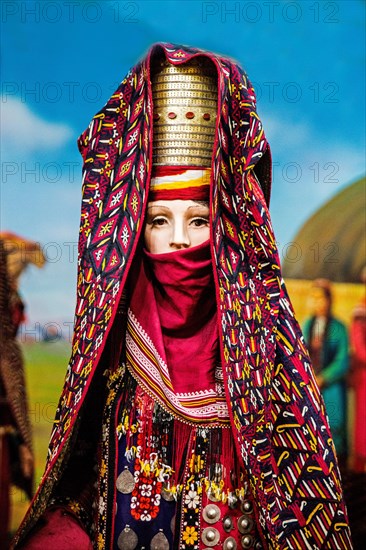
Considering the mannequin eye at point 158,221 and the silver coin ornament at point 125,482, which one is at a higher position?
the mannequin eye at point 158,221

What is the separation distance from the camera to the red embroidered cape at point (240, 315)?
93.4 inches

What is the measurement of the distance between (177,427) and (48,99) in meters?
1.85

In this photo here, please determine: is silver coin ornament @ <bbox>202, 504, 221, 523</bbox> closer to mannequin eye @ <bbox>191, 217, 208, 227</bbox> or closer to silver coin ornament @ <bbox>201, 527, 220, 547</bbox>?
silver coin ornament @ <bbox>201, 527, 220, 547</bbox>

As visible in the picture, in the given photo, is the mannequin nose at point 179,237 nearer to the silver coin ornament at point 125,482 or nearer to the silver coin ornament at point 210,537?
the silver coin ornament at point 125,482

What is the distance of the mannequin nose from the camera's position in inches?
95.3

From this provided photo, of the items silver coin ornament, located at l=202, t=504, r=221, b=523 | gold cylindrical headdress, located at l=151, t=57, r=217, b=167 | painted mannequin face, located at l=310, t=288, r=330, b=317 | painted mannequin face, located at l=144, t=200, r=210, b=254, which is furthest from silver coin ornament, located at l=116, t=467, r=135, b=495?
painted mannequin face, located at l=310, t=288, r=330, b=317

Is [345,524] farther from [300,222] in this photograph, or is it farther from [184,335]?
[300,222]

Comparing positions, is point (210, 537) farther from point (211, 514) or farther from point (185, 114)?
point (185, 114)

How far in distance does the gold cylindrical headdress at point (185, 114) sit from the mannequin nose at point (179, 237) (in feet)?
0.60

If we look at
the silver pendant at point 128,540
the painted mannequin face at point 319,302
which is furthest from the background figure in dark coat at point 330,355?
the silver pendant at point 128,540

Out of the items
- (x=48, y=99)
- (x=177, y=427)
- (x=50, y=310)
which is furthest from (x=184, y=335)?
(x=48, y=99)

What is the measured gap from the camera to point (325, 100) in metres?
3.91

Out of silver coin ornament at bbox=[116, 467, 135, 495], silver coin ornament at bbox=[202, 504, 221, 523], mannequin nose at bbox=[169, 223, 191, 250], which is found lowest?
silver coin ornament at bbox=[202, 504, 221, 523]

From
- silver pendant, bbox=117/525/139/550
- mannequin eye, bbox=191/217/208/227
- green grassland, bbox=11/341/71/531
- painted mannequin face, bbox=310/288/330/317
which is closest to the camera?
silver pendant, bbox=117/525/139/550
